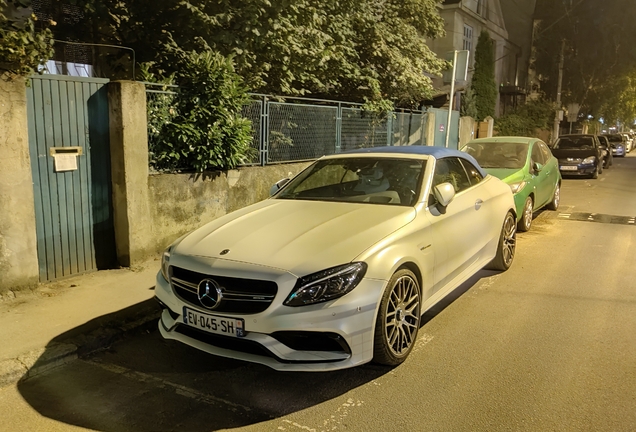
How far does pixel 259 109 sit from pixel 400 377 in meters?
5.99

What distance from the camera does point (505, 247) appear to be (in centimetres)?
652

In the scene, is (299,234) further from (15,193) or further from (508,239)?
(508,239)

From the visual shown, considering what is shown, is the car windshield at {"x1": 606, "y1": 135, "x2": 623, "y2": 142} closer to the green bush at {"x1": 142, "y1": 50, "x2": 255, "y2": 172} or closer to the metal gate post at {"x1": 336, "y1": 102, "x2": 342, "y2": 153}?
the metal gate post at {"x1": 336, "y1": 102, "x2": 342, "y2": 153}

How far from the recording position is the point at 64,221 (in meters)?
5.93

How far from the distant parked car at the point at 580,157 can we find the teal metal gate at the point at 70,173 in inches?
621

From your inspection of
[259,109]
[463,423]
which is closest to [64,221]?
[259,109]

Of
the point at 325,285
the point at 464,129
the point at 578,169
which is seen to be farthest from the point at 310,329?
the point at 464,129

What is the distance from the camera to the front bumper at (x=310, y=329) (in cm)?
342

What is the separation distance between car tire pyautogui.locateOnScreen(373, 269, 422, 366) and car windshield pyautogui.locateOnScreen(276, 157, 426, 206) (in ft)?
2.89

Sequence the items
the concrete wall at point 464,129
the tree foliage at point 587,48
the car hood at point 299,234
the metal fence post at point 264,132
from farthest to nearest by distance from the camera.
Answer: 1. the tree foliage at point 587,48
2. the concrete wall at point 464,129
3. the metal fence post at point 264,132
4. the car hood at point 299,234

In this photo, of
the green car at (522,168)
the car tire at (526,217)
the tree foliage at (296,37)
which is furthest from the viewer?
the car tire at (526,217)

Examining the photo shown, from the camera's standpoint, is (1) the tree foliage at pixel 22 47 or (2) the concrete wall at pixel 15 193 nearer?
(1) the tree foliage at pixel 22 47

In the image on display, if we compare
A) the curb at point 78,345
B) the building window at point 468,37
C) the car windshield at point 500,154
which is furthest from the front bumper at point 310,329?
the building window at point 468,37

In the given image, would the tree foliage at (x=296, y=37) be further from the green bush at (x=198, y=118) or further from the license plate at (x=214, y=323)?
the license plate at (x=214, y=323)
